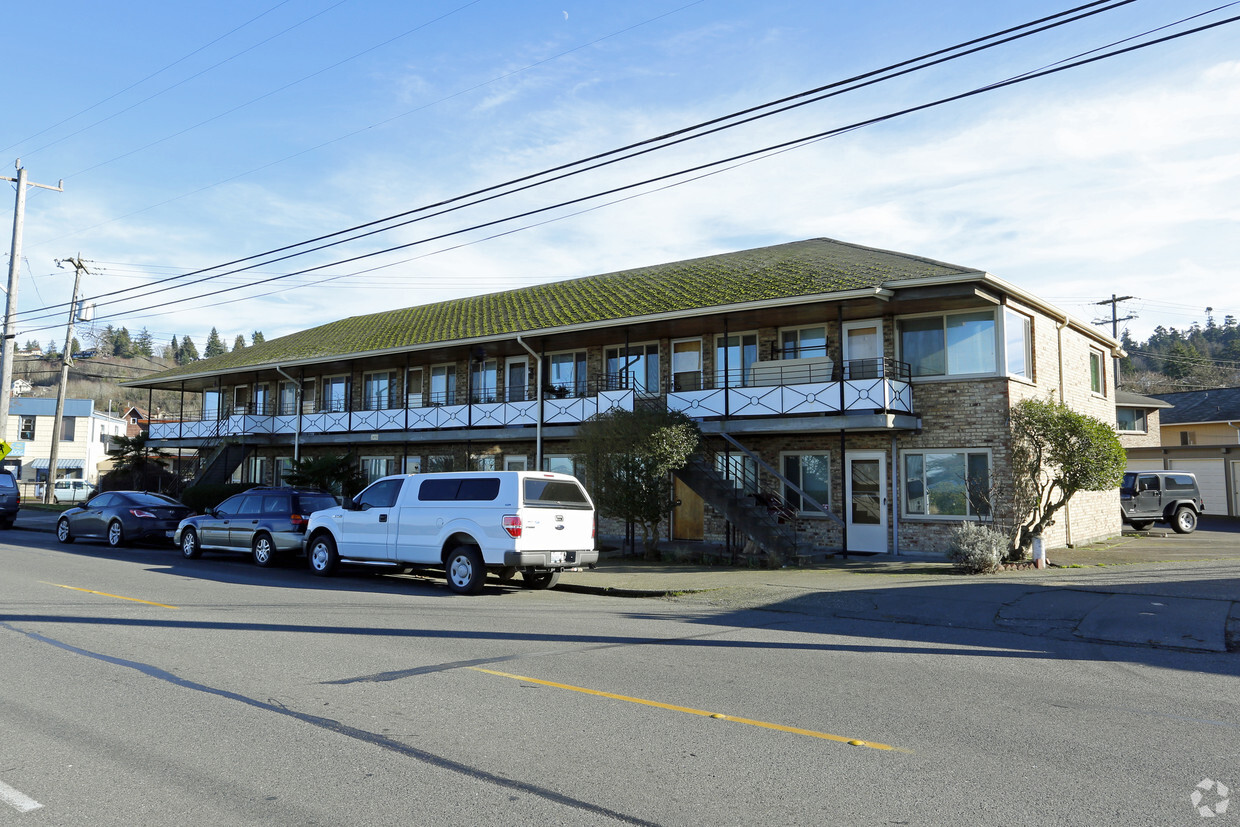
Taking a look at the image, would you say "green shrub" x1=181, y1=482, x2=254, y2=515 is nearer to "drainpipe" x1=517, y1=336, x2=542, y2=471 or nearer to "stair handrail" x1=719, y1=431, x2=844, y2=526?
"drainpipe" x1=517, y1=336, x2=542, y2=471

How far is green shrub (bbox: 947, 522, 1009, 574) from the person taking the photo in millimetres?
15148

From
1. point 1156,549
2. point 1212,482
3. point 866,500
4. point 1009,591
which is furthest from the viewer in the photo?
point 1212,482

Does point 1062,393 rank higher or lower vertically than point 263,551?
higher

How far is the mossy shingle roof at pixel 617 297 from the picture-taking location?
19.9 meters

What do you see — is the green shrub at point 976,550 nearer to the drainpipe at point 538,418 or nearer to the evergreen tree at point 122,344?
the drainpipe at point 538,418

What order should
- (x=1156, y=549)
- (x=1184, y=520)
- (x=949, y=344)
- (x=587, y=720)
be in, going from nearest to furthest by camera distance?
(x=587, y=720) → (x=949, y=344) → (x=1156, y=549) → (x=1184, y=520)

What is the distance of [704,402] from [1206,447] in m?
24.1

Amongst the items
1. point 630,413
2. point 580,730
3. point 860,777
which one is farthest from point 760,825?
point 630,413

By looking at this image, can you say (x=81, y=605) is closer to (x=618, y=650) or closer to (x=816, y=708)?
(x=618, y=650)

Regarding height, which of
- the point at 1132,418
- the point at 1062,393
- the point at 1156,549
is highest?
the point at 1132,418

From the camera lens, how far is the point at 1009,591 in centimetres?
1276

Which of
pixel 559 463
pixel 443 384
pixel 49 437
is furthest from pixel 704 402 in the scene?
pixel 49 437

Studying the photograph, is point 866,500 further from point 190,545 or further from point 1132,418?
point 1132,418

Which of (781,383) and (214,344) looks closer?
(781,383)
